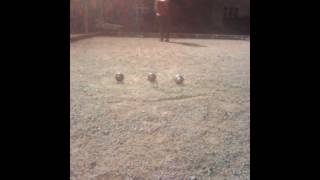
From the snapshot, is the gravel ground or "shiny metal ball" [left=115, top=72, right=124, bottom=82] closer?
the gravel ground

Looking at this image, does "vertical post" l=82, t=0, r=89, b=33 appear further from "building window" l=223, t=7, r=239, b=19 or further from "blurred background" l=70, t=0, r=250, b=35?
"building window" l=223, t=7, r=239, b=19

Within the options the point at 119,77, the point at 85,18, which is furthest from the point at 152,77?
the point at 85,18

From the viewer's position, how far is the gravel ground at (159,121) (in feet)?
13.9

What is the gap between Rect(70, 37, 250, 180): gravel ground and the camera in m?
4.23

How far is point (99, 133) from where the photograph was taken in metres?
5.04

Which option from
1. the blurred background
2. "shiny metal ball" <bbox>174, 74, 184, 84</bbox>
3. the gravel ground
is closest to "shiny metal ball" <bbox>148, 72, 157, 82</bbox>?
the gravel ground

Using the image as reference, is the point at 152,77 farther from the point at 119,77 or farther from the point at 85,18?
the point at 85,18

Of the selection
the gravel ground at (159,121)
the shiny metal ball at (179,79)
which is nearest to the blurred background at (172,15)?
the gravel ground at (159,121)

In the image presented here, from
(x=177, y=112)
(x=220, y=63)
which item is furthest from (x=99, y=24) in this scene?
(x=177, y=112)

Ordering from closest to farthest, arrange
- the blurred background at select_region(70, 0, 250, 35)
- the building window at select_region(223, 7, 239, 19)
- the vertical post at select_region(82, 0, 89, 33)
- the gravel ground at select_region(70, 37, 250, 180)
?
the gravel ground at select_region(70, 37, 250, 180)
the vertical post at select_region(82, 0, 89, 33)
the blurred background at select_region(70, 0, 250, 35)
the building window at select_region(223, 7, 239, 19)
